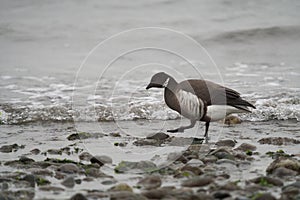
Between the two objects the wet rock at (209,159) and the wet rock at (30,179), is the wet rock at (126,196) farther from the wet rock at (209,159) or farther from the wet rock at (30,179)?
the wet rock at (209,159)

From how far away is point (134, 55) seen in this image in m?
17.5

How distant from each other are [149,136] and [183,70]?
19.9 ft

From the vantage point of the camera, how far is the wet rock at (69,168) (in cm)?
712

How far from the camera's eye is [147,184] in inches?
257

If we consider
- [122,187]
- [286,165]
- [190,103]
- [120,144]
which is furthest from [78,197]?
[190,103]

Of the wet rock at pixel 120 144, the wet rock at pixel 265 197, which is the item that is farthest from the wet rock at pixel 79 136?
the wet rock at pixel 265 197

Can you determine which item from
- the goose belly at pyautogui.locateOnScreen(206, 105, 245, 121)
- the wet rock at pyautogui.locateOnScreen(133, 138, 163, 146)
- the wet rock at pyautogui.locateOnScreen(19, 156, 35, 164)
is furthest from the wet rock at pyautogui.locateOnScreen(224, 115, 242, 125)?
the wet rock at pyautogui.locateOnScreen(19, 156, 35, 164)

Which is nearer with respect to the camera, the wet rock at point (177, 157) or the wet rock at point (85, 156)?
the wet rock at point (177, 157)

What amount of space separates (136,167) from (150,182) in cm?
79

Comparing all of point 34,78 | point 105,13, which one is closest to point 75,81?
point 34,78

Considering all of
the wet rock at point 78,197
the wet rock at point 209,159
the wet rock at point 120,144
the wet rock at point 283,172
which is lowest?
the wet rock at point 120,144

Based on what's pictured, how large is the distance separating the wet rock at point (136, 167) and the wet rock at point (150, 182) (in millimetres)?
600

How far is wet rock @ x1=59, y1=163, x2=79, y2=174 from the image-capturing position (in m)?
7.12

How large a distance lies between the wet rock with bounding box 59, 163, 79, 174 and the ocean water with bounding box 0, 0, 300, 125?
4.11 meters
